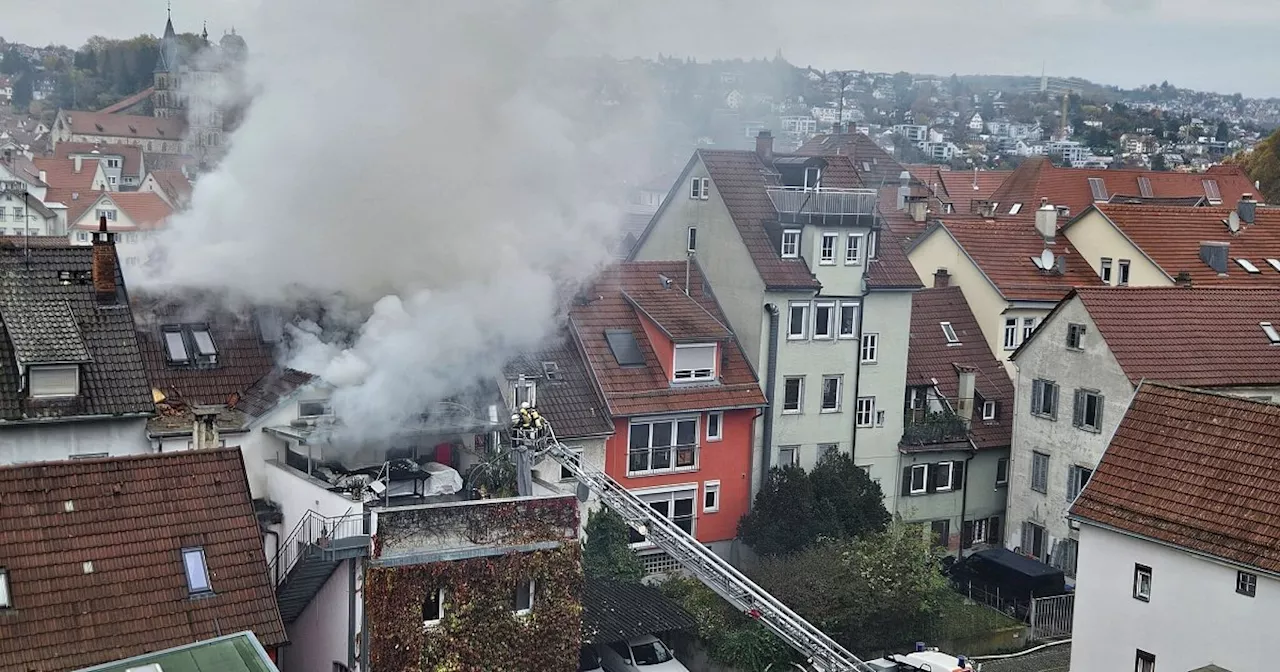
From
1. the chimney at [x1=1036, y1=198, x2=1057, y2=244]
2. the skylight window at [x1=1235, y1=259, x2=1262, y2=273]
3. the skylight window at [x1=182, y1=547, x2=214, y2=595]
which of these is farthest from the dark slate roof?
the skylight window at [x1=1235, y1=259, x2=1262, y2=273]

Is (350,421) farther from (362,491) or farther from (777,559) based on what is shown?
(777,559)

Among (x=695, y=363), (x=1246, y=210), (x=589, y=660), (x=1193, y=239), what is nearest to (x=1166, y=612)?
(x=589, y=660)

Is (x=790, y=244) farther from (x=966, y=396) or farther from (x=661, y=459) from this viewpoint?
(x=966, y=396)

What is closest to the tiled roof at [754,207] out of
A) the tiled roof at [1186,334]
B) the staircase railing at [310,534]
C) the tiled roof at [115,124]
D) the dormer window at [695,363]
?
the dormer window at [695,363]

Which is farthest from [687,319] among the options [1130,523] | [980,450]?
[1130,523]

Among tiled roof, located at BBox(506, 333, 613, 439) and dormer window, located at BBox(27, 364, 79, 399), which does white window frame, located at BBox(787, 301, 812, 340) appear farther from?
dormer window, located at BBox(27, 364, 79, 399)

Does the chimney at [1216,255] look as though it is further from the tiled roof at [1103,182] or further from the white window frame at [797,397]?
the tiled roof at [1103,182]
